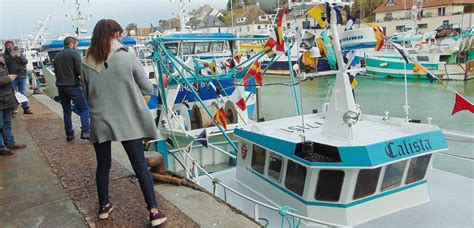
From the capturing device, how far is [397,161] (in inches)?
181

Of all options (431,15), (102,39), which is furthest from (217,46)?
(431,15)

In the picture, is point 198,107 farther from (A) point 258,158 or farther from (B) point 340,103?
(B) point 340,103

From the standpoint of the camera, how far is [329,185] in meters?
4.75

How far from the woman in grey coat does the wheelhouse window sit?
9.84 feet

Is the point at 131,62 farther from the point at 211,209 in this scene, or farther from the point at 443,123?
the point at 443,123

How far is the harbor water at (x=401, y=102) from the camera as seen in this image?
38.6 feet

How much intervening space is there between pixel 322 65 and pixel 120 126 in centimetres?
559

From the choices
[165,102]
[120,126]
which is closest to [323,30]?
[120,126]

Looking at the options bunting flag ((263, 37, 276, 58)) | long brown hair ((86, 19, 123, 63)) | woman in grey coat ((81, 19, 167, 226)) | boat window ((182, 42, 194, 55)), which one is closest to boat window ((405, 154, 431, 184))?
bunting flag ((263, 37, 276, 58))

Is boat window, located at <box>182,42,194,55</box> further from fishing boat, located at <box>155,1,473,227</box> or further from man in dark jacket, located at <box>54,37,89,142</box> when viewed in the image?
fishing boat, located at <box>155,1,473,227</box>

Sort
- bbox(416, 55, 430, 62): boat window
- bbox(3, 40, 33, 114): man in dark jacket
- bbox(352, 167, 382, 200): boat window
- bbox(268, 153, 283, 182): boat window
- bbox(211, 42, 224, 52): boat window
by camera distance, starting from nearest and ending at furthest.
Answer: bbox(352, 167, 382, 200): boat window → bbox(268, 153, 283, 182): boat window → bbox(3, 40, 33, 114): man in dark jacket → bbox(211, 42, 224, 52): boat window → bbox(416, 55, 430, 62): boat window

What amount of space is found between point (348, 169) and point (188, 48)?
1077 cm

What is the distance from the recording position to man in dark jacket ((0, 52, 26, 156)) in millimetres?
5188

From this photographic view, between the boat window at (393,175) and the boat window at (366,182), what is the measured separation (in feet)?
0.55
